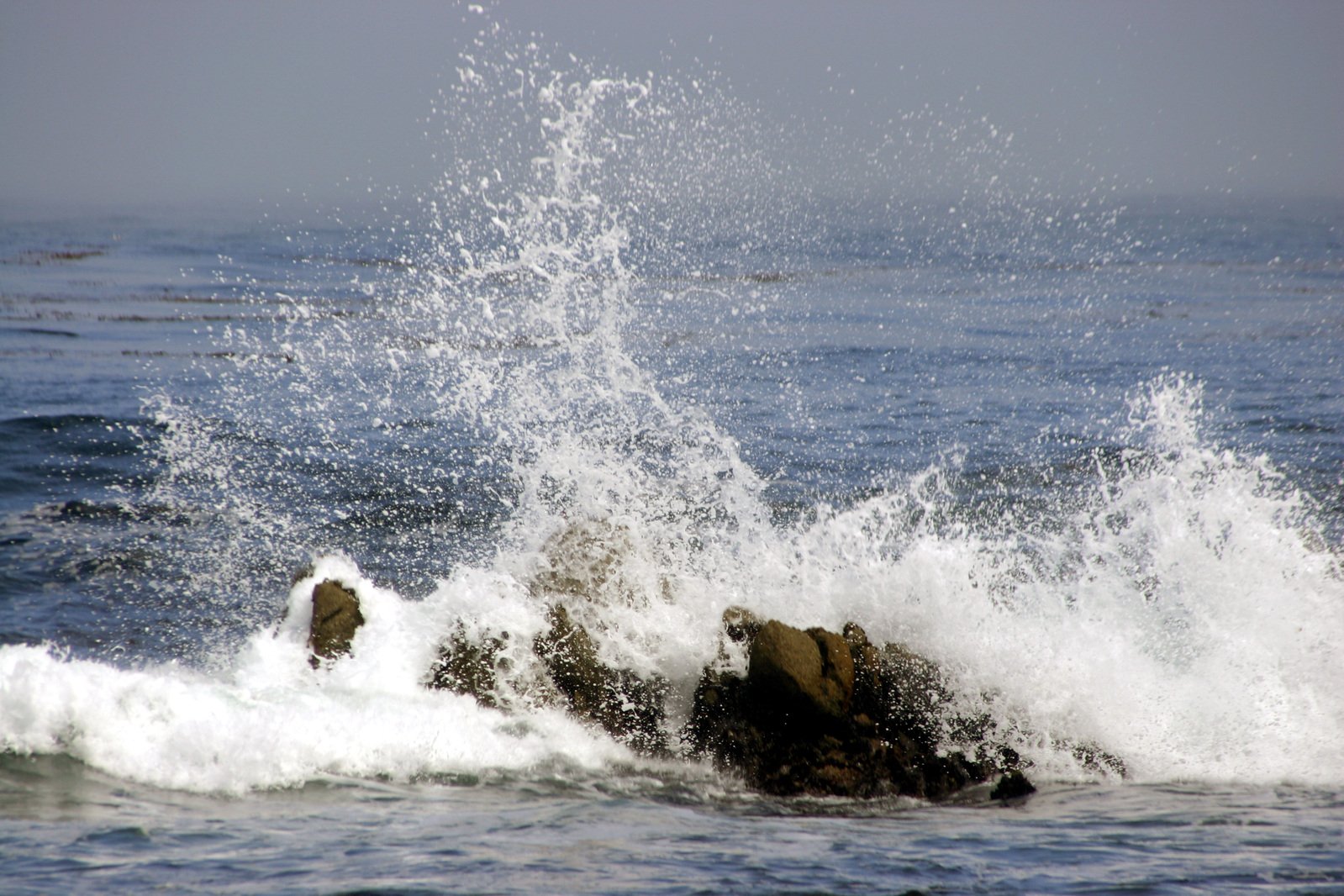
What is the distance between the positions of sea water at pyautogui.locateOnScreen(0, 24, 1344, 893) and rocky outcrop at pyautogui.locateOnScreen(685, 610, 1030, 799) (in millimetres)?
136

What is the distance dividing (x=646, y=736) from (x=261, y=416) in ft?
29.7

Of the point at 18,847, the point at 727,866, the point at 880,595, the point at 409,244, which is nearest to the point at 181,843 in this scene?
the point at 18,847

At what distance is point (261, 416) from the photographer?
13336 mm

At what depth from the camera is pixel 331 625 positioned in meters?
6.11

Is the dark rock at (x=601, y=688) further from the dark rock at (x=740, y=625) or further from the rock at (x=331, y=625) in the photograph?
the rock at (x=331, y=625)

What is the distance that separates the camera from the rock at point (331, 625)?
20.0 ft

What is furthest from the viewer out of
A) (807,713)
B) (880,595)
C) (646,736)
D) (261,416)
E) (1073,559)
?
(261,416)

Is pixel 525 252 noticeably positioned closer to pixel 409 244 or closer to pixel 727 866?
pixel 727 866

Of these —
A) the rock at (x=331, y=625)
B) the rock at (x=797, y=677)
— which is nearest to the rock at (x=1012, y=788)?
the rock at (x=797, y=677)

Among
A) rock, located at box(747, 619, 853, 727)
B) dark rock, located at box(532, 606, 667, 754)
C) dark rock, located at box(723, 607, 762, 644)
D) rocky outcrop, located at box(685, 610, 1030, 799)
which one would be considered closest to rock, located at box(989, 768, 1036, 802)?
rocky outcrop, located at box(685, 610, 1030, 799)

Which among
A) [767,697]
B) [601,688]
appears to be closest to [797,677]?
[767,697]

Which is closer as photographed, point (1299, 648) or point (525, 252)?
point (1299, 648)

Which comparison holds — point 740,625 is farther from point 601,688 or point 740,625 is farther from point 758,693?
point 601,688

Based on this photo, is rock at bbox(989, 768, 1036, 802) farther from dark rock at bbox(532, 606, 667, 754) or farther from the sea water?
dark rock at bbox(532, 606, 667, 754)
